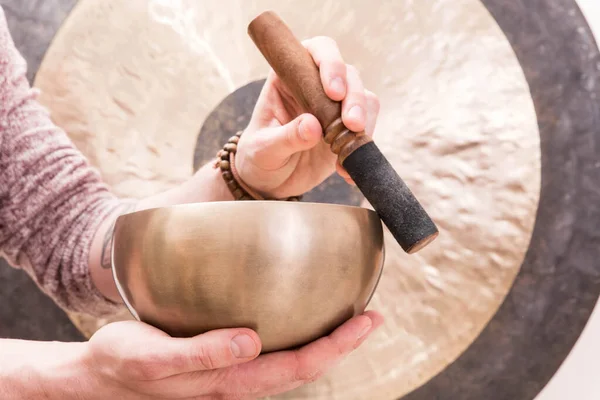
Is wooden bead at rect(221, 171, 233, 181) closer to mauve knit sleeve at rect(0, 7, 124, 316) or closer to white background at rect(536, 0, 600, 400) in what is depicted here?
mauve knit sleeve at rect(0, 7, 124, 316)

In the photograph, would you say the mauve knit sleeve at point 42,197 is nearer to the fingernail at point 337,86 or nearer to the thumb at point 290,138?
the thumb at point 290,138

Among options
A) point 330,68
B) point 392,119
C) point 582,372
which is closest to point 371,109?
point 330,68

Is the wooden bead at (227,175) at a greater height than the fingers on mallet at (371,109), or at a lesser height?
greater

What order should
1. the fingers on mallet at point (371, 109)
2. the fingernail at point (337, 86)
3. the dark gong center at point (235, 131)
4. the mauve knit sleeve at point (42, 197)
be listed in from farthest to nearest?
the dark gong center at point (235, 131) < the mauve knit sleeve at point (42, 197) < the fingers on mallet at point (371, 109) < the fingernail at point (337, 86)

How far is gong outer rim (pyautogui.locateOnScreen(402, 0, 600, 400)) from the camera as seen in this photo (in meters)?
0.80

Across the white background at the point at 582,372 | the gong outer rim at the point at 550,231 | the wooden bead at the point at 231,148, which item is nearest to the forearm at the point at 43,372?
the wooden bead at the point at 231,148

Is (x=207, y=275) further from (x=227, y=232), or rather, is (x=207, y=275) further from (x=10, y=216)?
(x=10, y=216)

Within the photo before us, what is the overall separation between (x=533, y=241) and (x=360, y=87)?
517mm

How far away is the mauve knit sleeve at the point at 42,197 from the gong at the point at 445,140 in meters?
0.13

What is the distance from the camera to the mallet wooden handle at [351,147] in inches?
15.6

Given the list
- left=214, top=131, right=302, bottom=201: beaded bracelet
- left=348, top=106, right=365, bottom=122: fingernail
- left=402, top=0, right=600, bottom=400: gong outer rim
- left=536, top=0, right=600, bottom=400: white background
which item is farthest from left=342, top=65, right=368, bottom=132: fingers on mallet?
left=536, top=0, right=600, bottom=400: white background

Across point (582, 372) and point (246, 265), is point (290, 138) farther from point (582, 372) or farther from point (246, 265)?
point (582, 372)

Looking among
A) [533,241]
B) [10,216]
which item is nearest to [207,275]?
[10,216]

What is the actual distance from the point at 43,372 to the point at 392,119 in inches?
24.2
